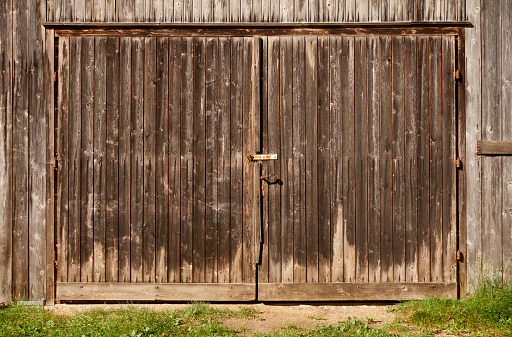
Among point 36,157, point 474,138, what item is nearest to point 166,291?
point 36,157

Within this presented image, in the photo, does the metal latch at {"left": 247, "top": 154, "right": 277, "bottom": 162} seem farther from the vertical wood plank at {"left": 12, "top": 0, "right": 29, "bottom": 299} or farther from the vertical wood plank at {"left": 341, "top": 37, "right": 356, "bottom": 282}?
the vertical wood plank at {"left": 12, "top": 0, "right": 29, "bottom": 299}

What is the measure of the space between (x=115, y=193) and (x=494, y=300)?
415 centimetres

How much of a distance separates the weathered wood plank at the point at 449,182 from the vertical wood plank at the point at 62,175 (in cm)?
415

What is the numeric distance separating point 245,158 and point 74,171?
74.4 inches

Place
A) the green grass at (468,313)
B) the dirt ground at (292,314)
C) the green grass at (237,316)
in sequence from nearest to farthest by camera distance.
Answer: the green grass at (237,316)
the green grass at (468,313)
the dirt ground at (292,314)

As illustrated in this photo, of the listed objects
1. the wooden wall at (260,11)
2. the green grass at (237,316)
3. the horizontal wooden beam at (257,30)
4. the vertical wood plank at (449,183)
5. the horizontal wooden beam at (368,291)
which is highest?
the wooden wall at (260,11)

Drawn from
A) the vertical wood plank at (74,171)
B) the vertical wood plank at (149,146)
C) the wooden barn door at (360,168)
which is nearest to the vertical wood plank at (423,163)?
the wooden barn door at (360,168)

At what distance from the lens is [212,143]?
512cm

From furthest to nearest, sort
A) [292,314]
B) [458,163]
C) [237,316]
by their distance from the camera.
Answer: [458,163] → [292,314] → [237,316]

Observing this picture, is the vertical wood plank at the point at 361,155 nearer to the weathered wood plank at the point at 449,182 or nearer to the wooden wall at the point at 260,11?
the wooden wall at the point at 260,11

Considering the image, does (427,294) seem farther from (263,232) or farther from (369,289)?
(263,232)

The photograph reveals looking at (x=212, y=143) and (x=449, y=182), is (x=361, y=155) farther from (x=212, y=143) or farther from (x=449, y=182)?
(x=212, y=143)

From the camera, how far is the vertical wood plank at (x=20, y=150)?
5.11 meters

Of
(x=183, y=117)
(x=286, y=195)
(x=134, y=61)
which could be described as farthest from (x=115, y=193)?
(x=286, y=195)
